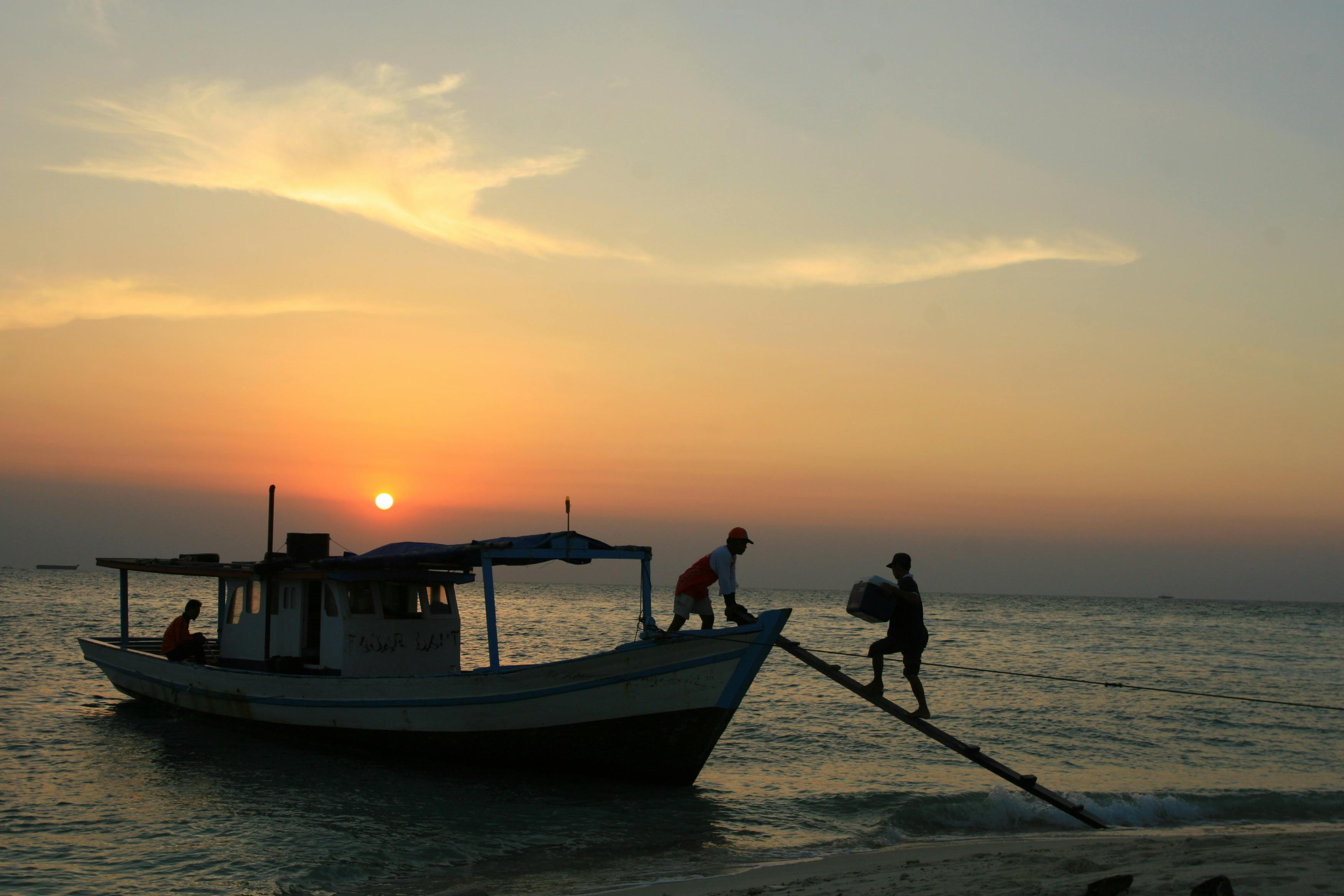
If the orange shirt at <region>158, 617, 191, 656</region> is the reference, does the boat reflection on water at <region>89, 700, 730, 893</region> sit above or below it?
below

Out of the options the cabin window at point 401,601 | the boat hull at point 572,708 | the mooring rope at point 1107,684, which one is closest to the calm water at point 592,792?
the boat hull at point 572,708

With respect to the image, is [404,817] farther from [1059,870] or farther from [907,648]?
[1059,870]

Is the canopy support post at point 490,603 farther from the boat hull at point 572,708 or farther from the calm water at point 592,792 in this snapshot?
the calm water at point 592,792

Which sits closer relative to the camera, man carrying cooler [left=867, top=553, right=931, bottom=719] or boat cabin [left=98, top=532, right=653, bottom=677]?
man carrying cooler [left=867, top=553, right=931, bottom=719]

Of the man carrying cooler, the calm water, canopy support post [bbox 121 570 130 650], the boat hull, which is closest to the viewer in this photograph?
the calm water

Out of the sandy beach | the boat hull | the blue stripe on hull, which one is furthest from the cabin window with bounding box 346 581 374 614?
the sandy beach

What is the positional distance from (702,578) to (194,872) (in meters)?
6.54

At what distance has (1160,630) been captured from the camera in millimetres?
78562

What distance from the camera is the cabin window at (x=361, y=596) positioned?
16.0 m

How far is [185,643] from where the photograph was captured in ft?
61.4

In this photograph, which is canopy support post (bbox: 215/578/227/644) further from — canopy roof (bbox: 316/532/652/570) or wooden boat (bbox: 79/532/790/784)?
canopy roof (bbox: 316/532/652/570)

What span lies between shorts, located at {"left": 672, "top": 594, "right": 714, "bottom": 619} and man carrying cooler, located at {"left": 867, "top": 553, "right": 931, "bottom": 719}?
2.49 m

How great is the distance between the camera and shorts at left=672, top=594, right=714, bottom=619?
13.2m

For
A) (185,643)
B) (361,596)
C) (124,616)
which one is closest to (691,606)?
(361,596)
